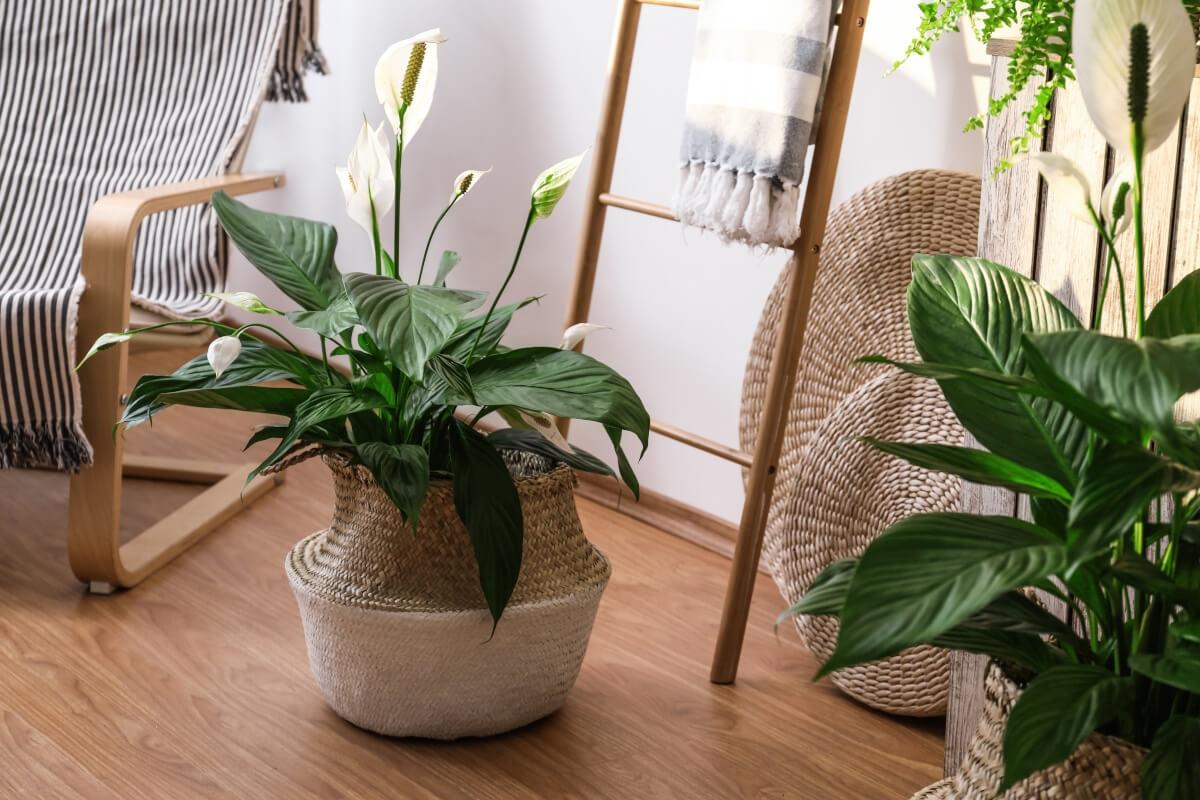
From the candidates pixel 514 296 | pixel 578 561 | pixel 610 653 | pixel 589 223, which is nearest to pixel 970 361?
pixel 578 561

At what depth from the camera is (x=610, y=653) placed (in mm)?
1703

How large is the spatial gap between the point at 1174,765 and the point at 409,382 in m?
0.85

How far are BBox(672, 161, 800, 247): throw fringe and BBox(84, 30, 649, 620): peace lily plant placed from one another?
0.91 ft

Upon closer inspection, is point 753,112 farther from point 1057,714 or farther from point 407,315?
point 1057,714

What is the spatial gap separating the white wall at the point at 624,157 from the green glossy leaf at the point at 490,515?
0.77m

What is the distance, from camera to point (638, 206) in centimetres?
179

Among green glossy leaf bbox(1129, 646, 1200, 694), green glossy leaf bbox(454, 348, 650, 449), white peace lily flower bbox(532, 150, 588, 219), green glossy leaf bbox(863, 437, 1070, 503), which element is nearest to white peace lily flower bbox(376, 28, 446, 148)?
white peace lily flower bbox(532, 150, 588, 219)

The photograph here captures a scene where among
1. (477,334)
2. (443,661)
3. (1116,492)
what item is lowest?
(443,661)

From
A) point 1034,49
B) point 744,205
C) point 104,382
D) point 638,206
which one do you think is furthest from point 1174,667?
point 104,382

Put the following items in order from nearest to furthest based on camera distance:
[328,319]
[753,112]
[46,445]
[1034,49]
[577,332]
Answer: [1034,49], [328,319], [577,332], [753,112], [46,445]

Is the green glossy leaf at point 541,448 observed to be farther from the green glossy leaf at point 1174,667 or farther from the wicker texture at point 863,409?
the green glossy leaf at point 1174,667

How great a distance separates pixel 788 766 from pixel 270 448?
1231 millimetres

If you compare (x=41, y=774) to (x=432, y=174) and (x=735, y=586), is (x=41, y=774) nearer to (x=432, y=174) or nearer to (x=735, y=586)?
(x=735, y=586)

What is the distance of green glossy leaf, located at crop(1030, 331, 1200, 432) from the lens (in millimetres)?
708
